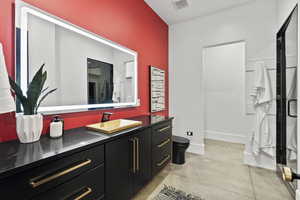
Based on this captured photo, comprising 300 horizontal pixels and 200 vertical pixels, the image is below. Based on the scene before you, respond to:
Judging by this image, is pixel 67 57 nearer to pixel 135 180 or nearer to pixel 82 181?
pixel 82 181

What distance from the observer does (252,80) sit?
2506mm

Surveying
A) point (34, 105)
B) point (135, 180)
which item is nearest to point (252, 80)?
point (135, 180)

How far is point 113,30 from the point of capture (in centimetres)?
193

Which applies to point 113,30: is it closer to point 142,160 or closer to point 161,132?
point 161,132

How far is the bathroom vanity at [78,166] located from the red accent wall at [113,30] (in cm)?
23

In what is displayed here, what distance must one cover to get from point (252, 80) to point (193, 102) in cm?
111

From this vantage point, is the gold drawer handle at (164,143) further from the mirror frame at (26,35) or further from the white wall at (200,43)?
the white wall at (200,43)

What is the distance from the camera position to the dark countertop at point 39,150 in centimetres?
70

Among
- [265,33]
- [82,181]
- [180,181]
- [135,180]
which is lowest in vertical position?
[180,181]

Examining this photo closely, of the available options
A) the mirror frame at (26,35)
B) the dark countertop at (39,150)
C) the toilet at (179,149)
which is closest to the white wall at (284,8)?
the toilet at (179,149)

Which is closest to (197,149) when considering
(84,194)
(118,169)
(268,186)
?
(268,186)

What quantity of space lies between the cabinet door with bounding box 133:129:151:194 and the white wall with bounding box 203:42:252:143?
9.63 ft

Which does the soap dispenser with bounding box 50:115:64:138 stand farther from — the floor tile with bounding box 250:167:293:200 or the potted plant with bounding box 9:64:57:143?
the floor tile with bounding box 250:167:293:200

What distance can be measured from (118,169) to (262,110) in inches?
95.8
